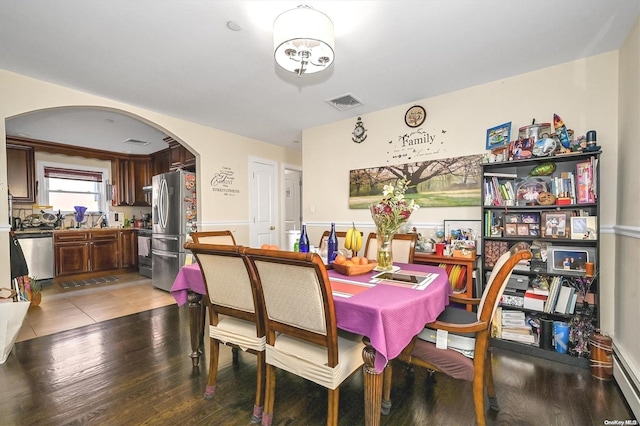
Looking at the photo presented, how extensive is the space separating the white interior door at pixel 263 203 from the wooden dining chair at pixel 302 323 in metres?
3.55

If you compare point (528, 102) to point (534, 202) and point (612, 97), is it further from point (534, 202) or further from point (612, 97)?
point (534, 202)

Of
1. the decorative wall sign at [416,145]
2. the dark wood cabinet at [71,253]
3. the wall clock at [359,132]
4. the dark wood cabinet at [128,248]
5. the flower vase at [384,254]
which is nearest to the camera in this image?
the flower vase at [384,254]

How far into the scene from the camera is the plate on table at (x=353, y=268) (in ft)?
5.97

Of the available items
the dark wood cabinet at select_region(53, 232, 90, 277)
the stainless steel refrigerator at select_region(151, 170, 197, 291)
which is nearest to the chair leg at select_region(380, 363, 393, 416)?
the stainless steel refrigerator at select_region(151, 170, 197, 291)

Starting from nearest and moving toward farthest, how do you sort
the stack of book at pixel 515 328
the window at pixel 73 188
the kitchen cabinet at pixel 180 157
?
1. the stack of book at pixel 515 328
2. the kitchen cabinet at pixel 180 157
3. the window at pixel 73 188

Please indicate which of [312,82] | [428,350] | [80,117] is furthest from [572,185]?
[80,117]

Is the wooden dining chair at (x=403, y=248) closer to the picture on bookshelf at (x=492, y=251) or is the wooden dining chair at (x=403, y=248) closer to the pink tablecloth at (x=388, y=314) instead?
the picture on bookshelf at (x=492, y=251)

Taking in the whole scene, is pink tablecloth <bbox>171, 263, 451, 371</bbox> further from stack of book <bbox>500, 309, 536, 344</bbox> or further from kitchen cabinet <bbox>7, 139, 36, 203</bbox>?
kitchen cabinet <bbox>7, 139, 36, 203</bbox>

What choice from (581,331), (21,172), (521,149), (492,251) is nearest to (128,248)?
(21,172)

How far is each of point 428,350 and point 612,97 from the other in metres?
2.60

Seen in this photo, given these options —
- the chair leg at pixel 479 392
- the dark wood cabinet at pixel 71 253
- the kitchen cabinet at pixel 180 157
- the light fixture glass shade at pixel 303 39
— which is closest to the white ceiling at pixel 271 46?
the light fixture glass shade at pixel 303 39

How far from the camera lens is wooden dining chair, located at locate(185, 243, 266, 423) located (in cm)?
154

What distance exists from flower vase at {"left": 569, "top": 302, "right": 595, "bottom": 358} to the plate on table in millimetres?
1732

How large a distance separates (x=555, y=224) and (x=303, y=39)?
2451 mm
